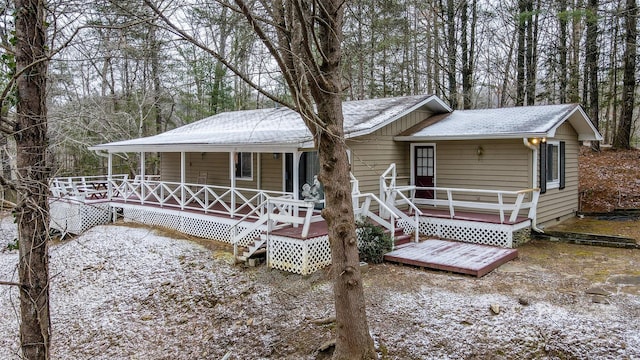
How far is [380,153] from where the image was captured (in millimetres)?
11484

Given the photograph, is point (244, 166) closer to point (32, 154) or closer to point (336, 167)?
point (336, 167)

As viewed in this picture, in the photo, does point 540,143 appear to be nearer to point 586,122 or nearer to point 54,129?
point 586,122

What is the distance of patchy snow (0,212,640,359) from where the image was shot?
531 centimetres

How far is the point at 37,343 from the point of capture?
167 inches

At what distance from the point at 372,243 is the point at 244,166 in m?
5.76

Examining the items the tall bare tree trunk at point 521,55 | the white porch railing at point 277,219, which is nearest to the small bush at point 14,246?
the white porch railing at point 277,219

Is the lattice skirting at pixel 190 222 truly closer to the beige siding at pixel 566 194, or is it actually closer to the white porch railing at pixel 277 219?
the white porch railing at pixel 277 219

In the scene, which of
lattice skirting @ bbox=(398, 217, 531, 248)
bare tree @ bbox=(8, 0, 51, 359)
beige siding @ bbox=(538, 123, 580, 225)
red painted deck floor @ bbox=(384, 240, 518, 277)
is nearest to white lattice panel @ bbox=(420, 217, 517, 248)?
lattice skirting @ bbox=(398, 217, 531, 248)

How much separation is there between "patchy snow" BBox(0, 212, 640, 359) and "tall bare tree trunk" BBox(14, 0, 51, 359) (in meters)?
0.26

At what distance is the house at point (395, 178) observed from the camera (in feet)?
30.8

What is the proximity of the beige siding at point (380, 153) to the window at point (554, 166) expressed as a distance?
3514 mm

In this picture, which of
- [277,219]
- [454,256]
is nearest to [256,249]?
[277,219]

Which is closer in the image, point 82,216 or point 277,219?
point 277,219

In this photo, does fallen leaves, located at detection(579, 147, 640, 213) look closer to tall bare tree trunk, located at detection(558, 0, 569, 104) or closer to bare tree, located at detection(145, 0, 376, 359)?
tall bare tree trunk, located at detection(558, 0, 569, 104)
